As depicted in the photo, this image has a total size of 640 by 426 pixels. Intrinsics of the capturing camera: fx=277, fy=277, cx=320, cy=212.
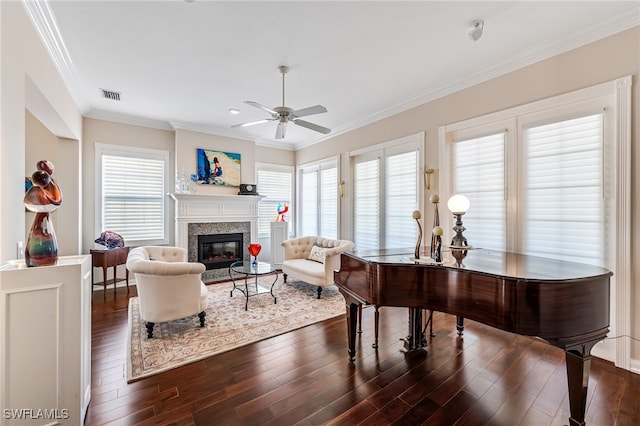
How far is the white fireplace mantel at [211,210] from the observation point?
521 centimetres

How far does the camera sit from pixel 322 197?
20.7 ft

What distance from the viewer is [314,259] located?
16.4 ft

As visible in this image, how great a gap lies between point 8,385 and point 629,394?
13.4 feet

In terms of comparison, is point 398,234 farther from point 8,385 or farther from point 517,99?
point 8,385

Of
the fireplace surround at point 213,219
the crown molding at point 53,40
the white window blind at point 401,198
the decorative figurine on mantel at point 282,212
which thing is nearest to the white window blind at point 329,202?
the decorative figurine on mantel at point 282,212

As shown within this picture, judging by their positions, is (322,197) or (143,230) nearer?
(143,230)

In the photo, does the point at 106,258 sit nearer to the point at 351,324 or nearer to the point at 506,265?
the point at 351,324

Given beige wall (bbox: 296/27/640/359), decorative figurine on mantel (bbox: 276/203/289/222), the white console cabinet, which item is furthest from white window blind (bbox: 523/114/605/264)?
decorative figurine on mantel (bbox: 276/203/289/222)

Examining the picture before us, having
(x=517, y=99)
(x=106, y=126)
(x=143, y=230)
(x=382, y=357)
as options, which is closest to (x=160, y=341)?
(x=382, y=357)

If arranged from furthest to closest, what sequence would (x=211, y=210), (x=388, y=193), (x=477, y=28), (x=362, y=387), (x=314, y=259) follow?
(x=211, y=210) → (x=314, y=259) → (x=388, y=193) → (x=477, y=28) → (x=362, y=387)

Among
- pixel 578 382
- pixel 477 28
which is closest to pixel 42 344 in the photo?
pixel 578 382

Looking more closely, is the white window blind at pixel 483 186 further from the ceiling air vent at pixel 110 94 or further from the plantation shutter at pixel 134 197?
the plantation shutter at pixel 134 197

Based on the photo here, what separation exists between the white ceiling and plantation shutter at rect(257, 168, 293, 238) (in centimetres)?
262

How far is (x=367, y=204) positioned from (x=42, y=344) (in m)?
4.48
